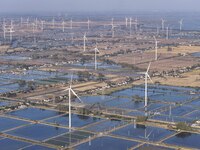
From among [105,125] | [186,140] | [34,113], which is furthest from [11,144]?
[186,140]

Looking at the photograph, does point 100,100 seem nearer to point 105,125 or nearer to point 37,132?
Answer: point 105,125

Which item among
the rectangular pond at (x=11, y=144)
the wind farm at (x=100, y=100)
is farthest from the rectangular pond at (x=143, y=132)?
the rectangular pond at (x=11, y=144)

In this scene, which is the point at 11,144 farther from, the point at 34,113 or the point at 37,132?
the point at 34,113

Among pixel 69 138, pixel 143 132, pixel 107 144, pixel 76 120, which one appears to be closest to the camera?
pixel 107 144

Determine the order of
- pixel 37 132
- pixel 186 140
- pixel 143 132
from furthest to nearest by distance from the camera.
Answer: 1. pixel 37 132
2. pixel 143 132
3. pixel 186 140

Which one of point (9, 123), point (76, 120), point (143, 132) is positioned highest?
point (143, 132)

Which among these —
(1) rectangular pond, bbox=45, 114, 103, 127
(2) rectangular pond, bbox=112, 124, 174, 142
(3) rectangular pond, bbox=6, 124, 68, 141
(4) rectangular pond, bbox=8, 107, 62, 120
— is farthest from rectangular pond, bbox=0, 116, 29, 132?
(2) rectangular pond, bbox=112, 124, 174, 142

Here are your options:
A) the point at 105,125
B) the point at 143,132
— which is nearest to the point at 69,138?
the point at 105,125

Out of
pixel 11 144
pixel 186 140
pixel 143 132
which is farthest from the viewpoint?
pixel 143 132

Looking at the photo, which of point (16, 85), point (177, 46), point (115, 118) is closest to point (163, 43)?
point (177, 46)

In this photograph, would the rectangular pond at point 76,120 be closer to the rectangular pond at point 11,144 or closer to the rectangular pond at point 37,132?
the rectangular pond at point 37,132

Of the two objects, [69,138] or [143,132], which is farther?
[143,132]

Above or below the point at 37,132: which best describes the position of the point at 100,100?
above
